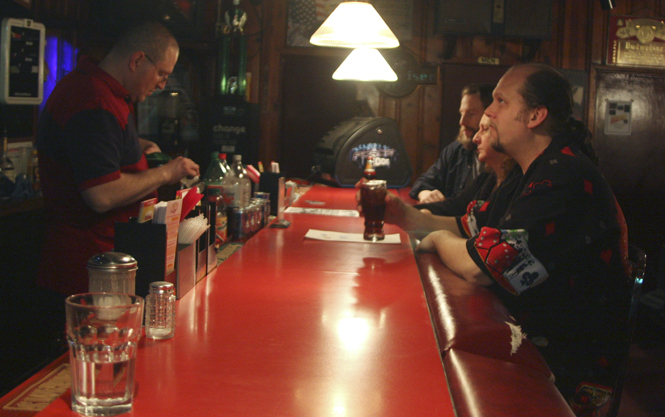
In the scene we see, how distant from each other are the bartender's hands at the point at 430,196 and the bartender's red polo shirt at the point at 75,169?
2.21m

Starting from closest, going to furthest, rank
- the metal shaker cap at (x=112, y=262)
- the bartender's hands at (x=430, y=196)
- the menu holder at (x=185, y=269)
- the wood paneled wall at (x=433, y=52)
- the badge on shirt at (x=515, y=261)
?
1. the metal shaker cap at (x=112, y=262)
2. the menu holder at (x=185, y=269)
3. the badge on shirt at (x=515, y=261)
4. the bartender's hands at (x=430, y=196)
5. the wood paneled wall at (x=433, y=52)

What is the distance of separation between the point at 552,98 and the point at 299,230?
3.80 ft

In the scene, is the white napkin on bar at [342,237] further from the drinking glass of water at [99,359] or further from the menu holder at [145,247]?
the drinking glass of water at [99,359]

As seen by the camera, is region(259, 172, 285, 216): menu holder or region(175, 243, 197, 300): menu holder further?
region(259, 172, 285, 216): menu holder

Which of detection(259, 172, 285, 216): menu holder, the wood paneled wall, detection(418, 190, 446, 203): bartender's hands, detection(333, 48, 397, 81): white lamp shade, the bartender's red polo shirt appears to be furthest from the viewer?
the wood paneled wall

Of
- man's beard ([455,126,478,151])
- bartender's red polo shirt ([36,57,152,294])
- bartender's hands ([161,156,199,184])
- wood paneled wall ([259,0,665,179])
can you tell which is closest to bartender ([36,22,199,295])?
bartender's red polo shirt ([36,57,152,294])

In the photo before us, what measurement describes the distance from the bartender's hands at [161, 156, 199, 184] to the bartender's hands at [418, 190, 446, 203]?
1.84m

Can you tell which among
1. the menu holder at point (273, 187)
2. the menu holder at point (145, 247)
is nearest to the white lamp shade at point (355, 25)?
the menu holder at point (273, 187)

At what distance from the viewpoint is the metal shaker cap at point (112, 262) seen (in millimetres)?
1183

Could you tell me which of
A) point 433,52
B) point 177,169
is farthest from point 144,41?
point 433,52

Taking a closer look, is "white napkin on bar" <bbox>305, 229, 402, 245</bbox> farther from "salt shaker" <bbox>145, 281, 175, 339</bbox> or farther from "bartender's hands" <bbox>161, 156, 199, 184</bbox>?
"salt shaker" <bbox>145, 281, 175, 339</bbox>

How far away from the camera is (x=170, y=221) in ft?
4.49

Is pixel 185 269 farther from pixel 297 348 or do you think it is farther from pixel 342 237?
pixel 342 237

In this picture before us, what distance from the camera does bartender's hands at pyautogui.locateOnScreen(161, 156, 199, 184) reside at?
91.6 inches
